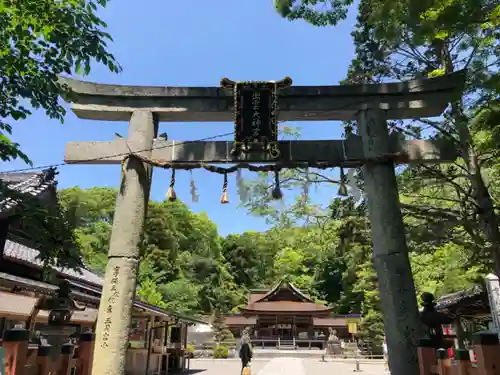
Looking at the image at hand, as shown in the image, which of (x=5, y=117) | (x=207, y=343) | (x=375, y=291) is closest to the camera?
(x=5, y=117)

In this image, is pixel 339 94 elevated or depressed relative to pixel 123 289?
elevated

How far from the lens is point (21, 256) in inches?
382

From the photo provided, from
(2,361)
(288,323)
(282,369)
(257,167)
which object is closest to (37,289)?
(2,361)

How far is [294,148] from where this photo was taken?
281 inches

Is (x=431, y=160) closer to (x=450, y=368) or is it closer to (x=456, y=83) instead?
(x=456, y=83)

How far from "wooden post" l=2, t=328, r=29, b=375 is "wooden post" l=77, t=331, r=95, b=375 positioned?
A: 147 centimetres

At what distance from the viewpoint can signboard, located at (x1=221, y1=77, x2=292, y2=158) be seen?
705 centimetres

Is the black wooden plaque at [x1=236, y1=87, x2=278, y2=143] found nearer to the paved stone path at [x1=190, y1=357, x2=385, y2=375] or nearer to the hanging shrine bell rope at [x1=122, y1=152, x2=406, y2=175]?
the hanging shrine bell rope at [x1=122, y1=152, x2=406, y2=175]

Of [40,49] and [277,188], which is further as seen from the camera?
[277,188]

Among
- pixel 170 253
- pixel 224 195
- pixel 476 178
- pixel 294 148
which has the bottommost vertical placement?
pixel 224 195

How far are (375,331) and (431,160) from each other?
78.7ft

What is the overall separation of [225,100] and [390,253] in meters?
3.92

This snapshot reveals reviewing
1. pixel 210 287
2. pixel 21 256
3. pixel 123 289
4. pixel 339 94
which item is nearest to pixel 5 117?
pixel 123 289

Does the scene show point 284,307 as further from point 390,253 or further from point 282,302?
point 390,253
